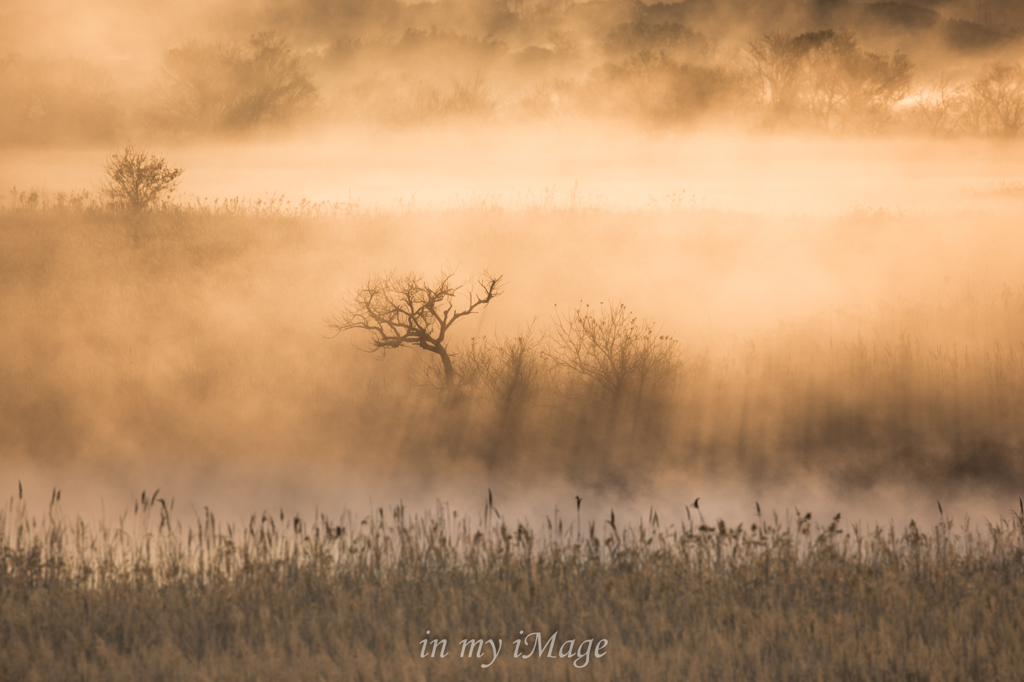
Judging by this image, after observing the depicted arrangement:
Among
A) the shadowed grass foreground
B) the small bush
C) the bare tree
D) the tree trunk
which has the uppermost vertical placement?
the small bush

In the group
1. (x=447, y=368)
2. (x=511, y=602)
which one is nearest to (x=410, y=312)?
(x=447, y=368)

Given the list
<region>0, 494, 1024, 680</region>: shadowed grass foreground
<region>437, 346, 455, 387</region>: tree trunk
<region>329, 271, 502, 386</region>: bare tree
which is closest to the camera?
<region>0, 494, 1024, 680</region>: shadowed grass foreground

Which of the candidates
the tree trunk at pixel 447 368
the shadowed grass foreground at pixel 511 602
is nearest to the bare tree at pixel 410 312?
the tree trunk at pixel 447 368

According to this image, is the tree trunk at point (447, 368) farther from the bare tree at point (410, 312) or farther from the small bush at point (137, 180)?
the small bush at point (137, 180)

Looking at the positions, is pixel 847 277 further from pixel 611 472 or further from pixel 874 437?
pixel 611 472

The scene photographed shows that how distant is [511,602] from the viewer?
7496 millimetres

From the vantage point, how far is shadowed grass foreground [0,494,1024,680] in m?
6.30

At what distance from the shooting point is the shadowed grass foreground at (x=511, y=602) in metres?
6.30

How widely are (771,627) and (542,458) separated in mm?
9275

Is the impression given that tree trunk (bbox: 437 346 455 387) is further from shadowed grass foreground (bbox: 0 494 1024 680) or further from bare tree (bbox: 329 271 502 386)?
shadowed grass foreground (bbox: 0 494 1024 680)

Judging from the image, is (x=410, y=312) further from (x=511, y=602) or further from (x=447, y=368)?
(x=511, y=602)

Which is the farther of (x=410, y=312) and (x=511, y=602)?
(x=410, y=312)

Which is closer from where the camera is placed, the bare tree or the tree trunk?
the bare tree

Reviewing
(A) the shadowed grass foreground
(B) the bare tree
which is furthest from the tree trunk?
(A) the shadowed grass foreground
